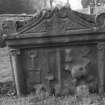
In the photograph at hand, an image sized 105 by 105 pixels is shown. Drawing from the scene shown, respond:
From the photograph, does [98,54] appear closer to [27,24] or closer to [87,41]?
[87,41]

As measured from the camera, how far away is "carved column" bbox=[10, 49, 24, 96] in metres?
2.87

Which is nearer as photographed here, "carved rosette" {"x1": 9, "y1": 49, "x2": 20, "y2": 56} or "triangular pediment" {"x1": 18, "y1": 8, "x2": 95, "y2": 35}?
"triangular pediment" {"x1": 18, "y1": 8, "x2": 95, "y2": 35}

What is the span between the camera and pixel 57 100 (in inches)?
111

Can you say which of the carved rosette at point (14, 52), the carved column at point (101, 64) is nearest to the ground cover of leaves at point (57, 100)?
the carved column at point (101, 64)

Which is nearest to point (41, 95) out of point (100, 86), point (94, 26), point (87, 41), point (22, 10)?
point (100, 86)

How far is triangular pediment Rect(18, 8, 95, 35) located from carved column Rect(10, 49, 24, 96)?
0.40 meters

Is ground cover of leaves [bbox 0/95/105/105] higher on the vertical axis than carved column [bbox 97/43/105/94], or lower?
lower

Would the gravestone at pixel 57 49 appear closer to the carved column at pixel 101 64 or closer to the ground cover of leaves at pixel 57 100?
the carved column at pixel 101 64

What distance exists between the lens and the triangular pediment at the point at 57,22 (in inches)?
104

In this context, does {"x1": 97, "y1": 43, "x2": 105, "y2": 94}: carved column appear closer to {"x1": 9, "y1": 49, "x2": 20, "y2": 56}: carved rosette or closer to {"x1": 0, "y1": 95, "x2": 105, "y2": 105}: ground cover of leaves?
{"x1": 0, "y1": 95, "x2": 105, "y2": 105}: ground cover of leaves

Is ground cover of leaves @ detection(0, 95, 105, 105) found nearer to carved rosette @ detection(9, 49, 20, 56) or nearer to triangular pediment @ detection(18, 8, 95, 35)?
carved rosette @ detection(9, 49, 20, 56)

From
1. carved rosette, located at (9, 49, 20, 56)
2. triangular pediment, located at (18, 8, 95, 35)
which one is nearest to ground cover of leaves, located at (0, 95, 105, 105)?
carved rosette, located at (9, 49, 20, 56)

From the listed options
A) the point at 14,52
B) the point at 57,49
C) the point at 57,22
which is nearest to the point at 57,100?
the point at 57,49

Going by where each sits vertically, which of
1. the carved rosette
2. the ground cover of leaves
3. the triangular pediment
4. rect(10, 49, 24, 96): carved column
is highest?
the triangular pediment
